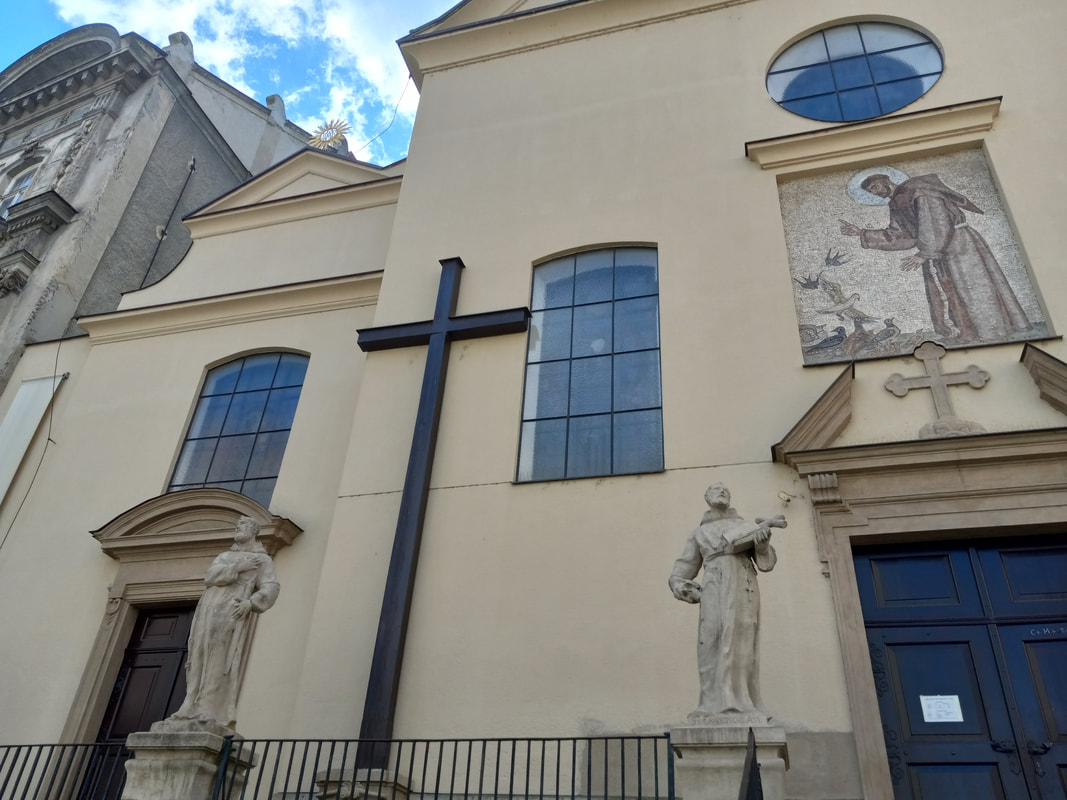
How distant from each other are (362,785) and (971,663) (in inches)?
174

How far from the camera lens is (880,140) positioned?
9.30 metres

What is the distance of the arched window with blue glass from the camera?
1000 centimetres

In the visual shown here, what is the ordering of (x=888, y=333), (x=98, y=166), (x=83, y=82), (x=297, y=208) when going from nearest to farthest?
(x=888, y=333), (x=297, y=208), (x=98, y=166), (x=83, y=82)

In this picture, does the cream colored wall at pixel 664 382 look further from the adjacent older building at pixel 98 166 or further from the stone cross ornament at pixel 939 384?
the adjacent older building at pixel 98 166

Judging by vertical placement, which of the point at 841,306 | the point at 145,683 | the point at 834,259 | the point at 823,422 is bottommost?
the point at 145,683

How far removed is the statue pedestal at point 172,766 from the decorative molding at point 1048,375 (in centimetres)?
662

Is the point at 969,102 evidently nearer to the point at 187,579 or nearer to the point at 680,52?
the point at 680,52

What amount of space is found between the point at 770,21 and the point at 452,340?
552 cm

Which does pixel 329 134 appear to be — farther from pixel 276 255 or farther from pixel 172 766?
pixel 172 766

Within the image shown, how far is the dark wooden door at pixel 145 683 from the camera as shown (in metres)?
8.78

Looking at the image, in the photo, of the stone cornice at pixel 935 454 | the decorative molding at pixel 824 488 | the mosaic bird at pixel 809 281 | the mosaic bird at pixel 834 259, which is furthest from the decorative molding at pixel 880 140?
the decorative molding at pixel 824 488

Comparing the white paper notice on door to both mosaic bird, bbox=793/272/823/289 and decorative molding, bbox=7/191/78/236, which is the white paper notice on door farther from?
decorative molding, bbox=7/191/78/236

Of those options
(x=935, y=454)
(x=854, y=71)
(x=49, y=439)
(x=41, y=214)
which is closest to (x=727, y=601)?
(x=935, y=454)

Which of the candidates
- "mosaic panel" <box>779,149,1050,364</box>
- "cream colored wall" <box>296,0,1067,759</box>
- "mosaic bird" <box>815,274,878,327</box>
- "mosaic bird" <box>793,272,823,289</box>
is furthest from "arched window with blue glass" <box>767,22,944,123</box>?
"mosaic bird" <box>815,274,878,327</box>
